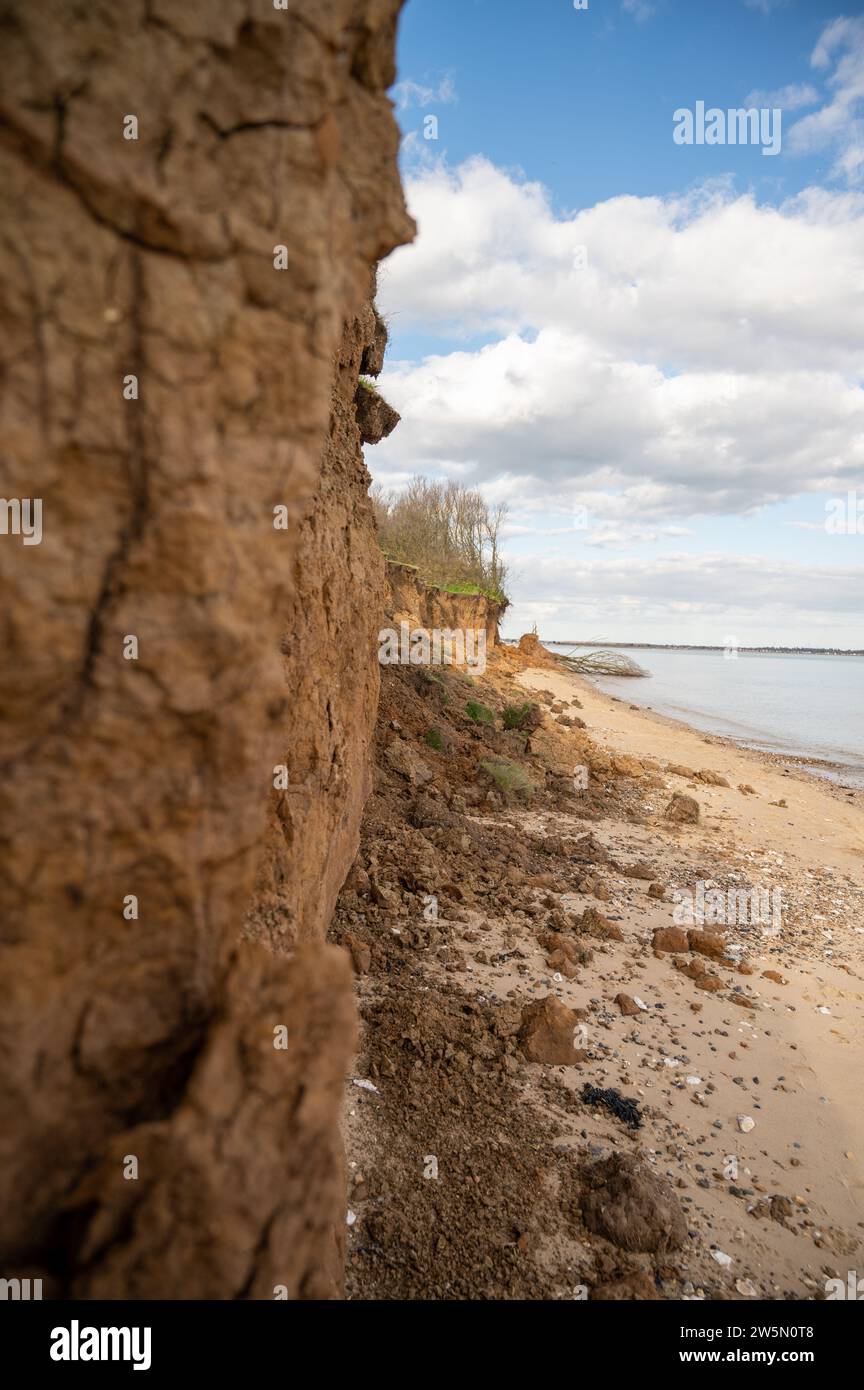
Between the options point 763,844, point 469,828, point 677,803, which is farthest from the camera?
point 677,803

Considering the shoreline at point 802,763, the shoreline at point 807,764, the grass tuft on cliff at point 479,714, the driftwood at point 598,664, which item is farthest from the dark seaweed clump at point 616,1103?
the driftwood at point 598,664

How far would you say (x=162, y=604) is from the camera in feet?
5.19

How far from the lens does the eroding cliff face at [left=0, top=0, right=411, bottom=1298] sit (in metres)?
1.42

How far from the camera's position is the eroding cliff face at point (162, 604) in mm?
1421

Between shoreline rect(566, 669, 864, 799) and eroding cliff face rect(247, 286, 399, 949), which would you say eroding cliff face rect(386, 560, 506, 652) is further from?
eroding cliff face rect(247, 286, 399, 949)

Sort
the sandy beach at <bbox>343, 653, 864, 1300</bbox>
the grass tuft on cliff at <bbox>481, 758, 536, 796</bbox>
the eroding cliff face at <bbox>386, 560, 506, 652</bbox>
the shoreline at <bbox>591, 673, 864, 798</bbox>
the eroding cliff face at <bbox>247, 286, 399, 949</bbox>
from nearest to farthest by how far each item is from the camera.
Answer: the sandy beach at <bbox>343, 653, 864, 1300</bbox> → the eroding cliff face at <bbox>247, 286, 399, 949</bbox> → the grass tuft on cliff at <bbox>481, 758, 536, 796</bbox> → the shoreline at <bbox>591, 673, 864, 798</bbox> → the eroding cliff face at <bbox>386, 560, 506, 652</bbox>

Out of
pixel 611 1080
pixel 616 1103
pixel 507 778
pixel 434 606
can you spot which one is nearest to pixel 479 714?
pixel 507 778

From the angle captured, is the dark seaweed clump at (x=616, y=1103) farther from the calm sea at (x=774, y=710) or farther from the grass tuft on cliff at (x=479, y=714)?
the calm sea at (x=774, y=710)

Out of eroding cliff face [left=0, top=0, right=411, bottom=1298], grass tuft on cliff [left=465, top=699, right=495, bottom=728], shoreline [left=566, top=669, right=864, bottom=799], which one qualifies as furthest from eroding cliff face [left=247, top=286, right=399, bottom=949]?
shoreline [left=566, top=669, right=864, bottom=799]

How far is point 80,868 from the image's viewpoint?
5.20 ft

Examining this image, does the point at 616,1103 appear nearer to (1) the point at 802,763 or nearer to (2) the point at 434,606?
(1) the point at 802,763

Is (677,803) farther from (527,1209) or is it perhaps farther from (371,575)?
(527,1209)
